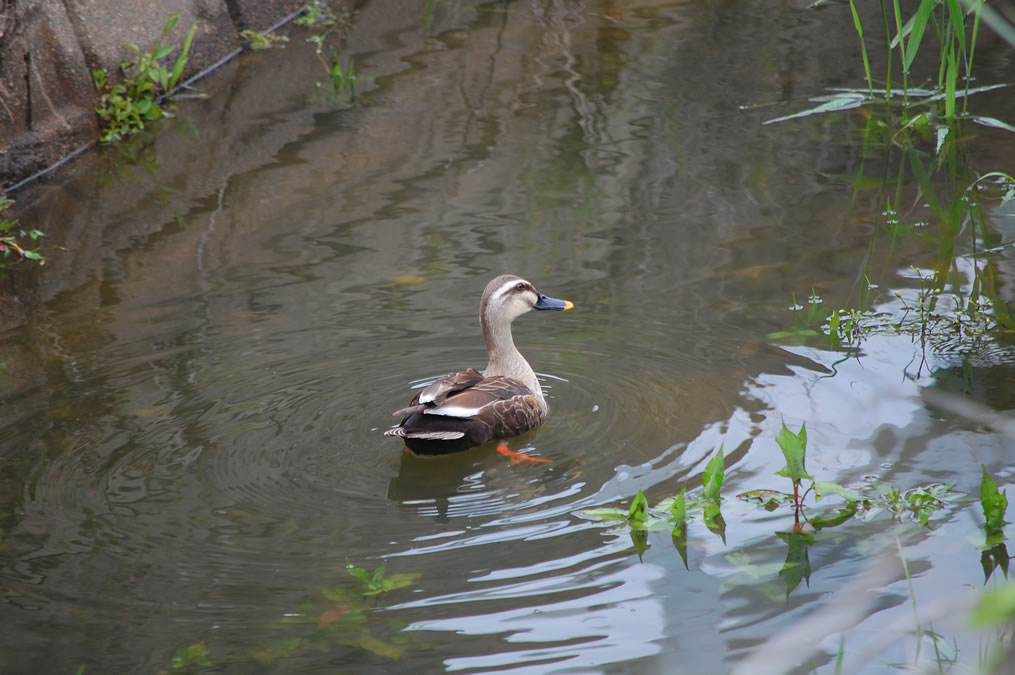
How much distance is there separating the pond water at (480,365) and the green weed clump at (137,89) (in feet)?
1.16

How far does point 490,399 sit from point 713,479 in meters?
1.35

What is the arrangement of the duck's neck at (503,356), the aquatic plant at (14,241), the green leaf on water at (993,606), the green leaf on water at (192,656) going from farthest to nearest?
the aquatic plant at (14,241), the duck's neck at (503,356), the green leaf on water at (192,656), the green leaf on water at (993,606)

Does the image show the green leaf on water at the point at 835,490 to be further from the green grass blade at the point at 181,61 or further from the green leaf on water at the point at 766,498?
the green grass blade at the point at 181,61

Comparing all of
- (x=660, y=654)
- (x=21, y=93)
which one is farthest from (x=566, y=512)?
(x=21, y=93)

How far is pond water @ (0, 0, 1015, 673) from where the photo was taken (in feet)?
12.6

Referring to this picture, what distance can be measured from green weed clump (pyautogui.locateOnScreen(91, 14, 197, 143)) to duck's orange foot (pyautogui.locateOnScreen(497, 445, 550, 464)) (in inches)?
249

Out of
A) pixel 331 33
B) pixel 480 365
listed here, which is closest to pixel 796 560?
pixel 480 365

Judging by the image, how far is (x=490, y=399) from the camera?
5.29 metres

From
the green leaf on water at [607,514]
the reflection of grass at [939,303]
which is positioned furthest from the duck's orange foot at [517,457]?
the reflection of grass at [939,303]

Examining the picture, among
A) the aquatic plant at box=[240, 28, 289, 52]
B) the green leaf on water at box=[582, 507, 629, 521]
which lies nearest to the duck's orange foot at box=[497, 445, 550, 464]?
the green leaf on water at box=[582, 507, 629, 521]

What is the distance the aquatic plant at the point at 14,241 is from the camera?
7.55 m

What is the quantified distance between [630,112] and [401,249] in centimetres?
321

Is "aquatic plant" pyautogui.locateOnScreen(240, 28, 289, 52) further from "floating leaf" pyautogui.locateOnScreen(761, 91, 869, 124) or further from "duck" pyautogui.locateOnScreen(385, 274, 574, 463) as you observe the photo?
"duck" pyautogui.locateOnScreen(385, 274, 574, 463)

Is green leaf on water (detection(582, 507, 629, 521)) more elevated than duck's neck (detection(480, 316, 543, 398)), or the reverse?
duck's neck (detection(480, 316, 543, 398))
